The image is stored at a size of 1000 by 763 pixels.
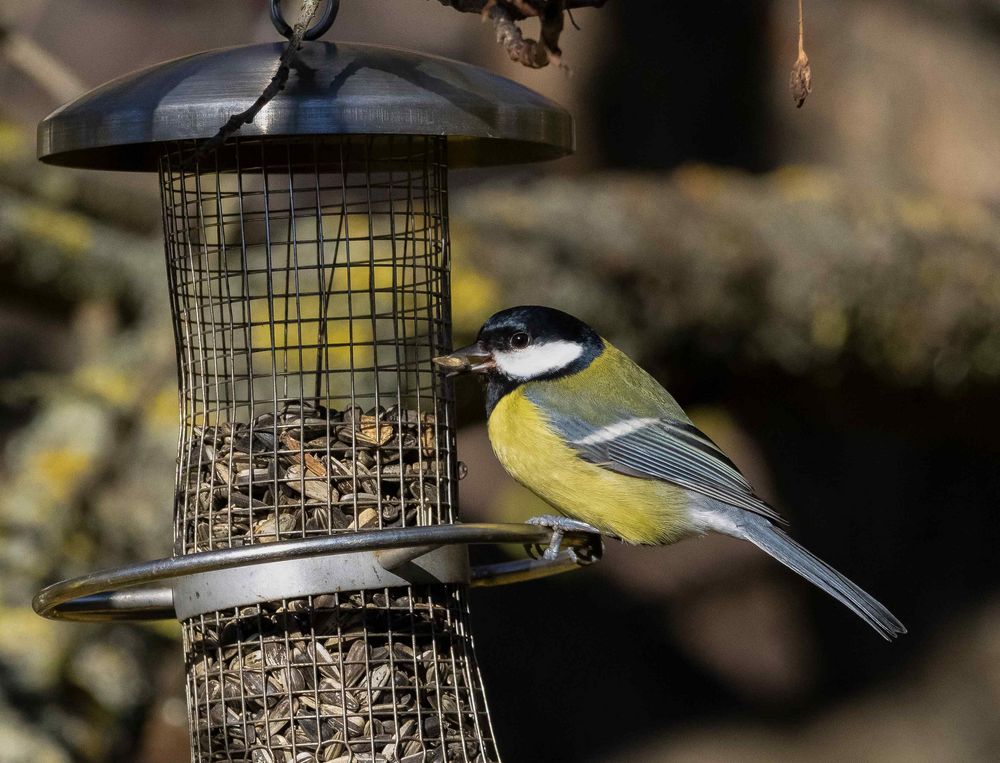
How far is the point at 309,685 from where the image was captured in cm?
345

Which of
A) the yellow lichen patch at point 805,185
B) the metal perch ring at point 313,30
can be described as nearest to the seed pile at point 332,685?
the metal perch ring at point 313,30

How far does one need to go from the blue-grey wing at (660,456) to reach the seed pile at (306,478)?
1.81ft

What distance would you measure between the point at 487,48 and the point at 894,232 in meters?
2.35

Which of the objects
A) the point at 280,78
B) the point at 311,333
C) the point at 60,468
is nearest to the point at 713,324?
the point at 311,333

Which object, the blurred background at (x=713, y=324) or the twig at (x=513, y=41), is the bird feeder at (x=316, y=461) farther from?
the blurred background at (x=713, y=324)

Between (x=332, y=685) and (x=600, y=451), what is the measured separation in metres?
1.12

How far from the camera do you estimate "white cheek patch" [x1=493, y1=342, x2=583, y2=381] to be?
424cm

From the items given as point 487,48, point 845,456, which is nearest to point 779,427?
point 845,456

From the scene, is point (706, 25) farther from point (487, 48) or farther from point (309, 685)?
point (309, 685)

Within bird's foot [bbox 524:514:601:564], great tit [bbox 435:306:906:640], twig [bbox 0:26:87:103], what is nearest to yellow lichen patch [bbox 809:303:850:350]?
great tit [bbox 435:306:906:640]

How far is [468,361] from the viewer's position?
13.2ft

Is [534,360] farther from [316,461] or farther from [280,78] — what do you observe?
[280,78]

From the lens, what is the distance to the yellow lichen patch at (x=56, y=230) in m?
6.02

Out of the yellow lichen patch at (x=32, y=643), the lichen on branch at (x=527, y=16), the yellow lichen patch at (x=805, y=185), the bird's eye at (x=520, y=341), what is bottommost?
the yellow lichen patch at (x=32, y=643)
